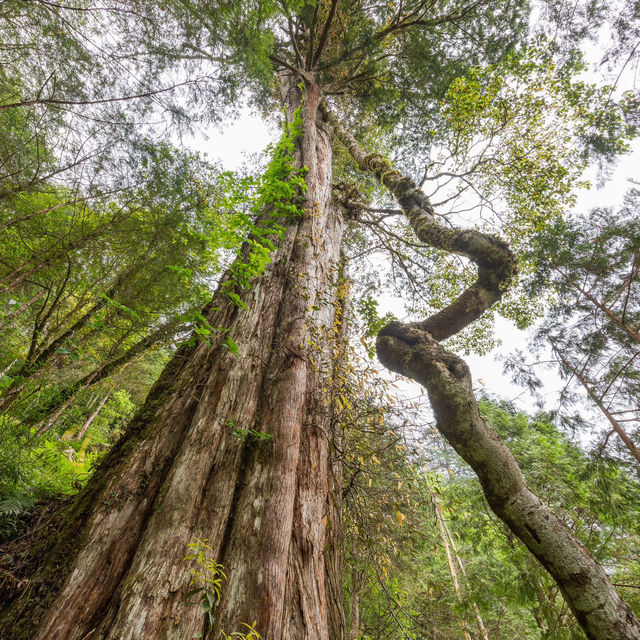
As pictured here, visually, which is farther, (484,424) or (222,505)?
(484,424)

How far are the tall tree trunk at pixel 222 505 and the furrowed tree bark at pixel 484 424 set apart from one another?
144 centimetres

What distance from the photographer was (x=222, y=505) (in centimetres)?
156

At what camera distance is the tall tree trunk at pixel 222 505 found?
1.21m

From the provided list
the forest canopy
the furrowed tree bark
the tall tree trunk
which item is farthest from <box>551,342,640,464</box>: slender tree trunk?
the tall tree trunk

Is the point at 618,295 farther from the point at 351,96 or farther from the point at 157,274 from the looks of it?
the point at 351,96

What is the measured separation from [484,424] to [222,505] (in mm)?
2714

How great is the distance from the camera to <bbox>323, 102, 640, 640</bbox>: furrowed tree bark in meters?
2.09

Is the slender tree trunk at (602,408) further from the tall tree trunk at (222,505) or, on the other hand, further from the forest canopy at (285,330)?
the tall tree trunk at (222,505)

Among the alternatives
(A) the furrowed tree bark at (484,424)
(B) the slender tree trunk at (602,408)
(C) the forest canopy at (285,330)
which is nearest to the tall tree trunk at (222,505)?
(C) the forest canopy at (285,330)

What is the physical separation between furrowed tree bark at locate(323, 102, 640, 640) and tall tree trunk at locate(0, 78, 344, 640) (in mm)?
1444

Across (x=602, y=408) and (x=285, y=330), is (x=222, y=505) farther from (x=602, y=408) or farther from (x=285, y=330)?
(x=602, y=408)

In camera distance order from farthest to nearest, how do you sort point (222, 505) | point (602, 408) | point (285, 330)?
point (602, 408) < point (285, 330) < point (222, 505)

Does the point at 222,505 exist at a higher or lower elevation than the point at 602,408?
lower

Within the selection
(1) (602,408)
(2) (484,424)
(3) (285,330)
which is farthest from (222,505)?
(1) (602,408)
